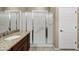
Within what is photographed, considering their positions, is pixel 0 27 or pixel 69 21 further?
pixel 69 21

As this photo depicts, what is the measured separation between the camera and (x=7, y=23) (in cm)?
138

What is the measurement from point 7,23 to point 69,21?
0.80 metres

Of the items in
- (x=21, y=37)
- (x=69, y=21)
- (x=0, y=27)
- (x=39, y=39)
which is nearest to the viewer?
(x=0, y=27)
